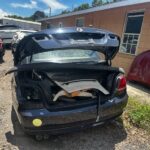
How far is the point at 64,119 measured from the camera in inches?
124

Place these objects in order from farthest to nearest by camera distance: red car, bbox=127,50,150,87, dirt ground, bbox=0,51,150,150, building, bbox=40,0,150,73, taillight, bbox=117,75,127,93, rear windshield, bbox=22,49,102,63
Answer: building, bbox=40,0,150,73
red car, bbox=127,50,150,87
rear windshield, bbox=22,49,102,63
taillight, bbox=117,75,127,93
dirt ground, bbox=0,51,150,150

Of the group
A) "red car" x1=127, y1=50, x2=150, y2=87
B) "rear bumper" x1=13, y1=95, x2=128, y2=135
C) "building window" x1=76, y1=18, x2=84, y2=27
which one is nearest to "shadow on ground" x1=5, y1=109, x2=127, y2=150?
"rear bumper" x1=13, y1=95, x2=128, y2=135

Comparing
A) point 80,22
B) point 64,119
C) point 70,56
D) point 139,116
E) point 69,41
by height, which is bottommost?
point 139,116

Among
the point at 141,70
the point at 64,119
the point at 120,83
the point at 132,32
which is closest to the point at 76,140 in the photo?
the point at 64,119

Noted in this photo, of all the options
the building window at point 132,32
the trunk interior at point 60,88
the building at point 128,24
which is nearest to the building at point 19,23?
the building at point 128,24

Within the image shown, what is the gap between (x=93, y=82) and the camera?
359 cm

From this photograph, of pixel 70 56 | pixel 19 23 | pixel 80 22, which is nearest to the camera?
pixel 70 56

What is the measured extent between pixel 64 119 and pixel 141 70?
17.8 feet

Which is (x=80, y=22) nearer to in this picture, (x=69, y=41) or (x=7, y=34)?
(x=7, y=34)

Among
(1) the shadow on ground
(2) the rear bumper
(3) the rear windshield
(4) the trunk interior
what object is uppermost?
(3) the rear windshield

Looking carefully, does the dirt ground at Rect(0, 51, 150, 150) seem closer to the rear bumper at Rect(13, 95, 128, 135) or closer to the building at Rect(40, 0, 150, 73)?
the rear bumper at Rect(13, 95, 128, 135)

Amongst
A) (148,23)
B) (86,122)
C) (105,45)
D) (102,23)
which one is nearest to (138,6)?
(148,23)

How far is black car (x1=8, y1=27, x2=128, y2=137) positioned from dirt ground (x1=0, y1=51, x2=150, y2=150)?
0.35 metres

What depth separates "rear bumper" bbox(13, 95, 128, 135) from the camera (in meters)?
3.08
